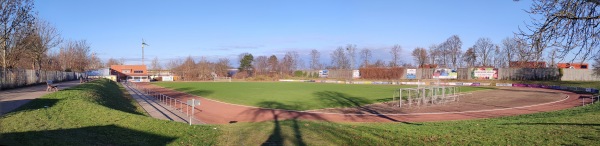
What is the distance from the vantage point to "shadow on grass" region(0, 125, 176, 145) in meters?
8.24

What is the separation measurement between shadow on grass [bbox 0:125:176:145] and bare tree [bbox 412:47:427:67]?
98.7 m

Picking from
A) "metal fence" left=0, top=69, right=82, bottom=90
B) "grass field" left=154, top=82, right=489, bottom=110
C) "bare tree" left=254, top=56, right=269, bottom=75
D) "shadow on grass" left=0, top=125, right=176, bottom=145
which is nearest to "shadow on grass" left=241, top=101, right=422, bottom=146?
"shadow on grass" left=0, top=125, right=176, bottom=145

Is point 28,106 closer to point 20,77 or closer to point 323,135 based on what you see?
point 323,135

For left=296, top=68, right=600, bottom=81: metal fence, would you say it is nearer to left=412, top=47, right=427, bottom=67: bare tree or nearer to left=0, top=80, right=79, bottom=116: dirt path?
left=412, top=47, right=427, bottom=67: bare tree

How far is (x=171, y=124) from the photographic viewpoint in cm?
1259

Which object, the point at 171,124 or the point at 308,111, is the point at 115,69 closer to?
the point at 308,111

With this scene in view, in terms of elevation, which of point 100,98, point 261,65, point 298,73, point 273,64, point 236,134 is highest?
point 273,64

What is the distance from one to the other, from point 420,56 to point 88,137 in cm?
10114

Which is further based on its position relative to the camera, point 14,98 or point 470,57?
point 470,57

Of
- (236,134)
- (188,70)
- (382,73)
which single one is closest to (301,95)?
(236,134)

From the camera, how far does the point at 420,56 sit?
337ft

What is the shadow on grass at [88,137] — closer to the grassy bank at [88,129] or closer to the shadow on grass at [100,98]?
the grassy bank at [88,129]

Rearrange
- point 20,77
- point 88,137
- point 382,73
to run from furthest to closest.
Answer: point 382,73 → point 20,77 → point 88,137

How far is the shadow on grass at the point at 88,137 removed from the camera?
824cm
